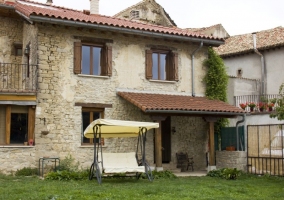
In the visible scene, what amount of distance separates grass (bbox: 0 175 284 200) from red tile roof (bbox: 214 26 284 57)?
14.8 m

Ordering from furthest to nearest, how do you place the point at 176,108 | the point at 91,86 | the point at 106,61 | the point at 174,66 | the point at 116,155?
the point at 174,66 < the point at 106,61 < the point at 91,86 < the point at 176,108 < the point at 116,155

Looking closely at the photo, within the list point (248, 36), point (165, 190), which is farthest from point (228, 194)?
point (248, 36)

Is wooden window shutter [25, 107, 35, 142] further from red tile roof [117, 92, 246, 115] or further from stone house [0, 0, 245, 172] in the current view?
red tile roof [117, 92, 246, 115]

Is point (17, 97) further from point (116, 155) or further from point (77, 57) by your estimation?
point (116, 155)

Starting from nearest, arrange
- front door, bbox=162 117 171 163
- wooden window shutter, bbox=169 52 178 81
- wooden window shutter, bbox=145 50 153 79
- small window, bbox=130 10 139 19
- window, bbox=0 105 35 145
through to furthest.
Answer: window, bbox=0 105 35 145 → wooden window shutter, bbox=145 50 153 79 → front door, bbox=162 117 171 163 → wooden window shutter, bbox=169 52 178 81 → small window, bbox=130 10 139 19

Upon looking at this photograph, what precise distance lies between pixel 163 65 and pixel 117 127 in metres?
5.57

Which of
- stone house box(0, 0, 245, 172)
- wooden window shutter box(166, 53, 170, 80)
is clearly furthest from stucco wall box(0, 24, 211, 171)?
wooden window shutter box(166, 53, 170, 80)

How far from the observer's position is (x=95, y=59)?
57.1ft

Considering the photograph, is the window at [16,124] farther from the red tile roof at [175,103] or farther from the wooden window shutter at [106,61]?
the red tile roof at [175,103]

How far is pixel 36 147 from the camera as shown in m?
15.7

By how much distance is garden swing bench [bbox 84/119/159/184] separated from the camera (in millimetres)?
12875

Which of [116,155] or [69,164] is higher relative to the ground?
[116,155]

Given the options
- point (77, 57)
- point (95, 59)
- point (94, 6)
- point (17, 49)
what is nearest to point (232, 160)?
point (95, 59)

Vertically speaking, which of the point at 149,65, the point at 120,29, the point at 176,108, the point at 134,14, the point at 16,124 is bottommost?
the point at 16,124
